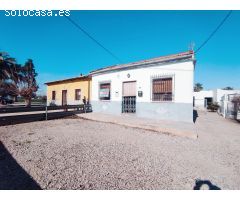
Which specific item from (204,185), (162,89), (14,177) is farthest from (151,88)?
(14,177)

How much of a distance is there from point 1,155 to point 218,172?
515 centimetres

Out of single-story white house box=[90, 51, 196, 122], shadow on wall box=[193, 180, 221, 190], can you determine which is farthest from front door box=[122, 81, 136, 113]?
shadow on wall box=[193, 180, 221, 190]

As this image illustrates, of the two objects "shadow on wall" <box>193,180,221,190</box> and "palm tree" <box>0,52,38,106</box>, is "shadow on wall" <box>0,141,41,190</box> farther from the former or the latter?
"palm tree" <box>0,52,38,106</box>

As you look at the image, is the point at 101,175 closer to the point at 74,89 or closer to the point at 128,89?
the point at 128,89

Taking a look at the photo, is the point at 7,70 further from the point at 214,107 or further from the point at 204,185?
the point at 214,107

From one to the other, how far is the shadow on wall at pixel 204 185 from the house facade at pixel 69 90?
42.6 feet

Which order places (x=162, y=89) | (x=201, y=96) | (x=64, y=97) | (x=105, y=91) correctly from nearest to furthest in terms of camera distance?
(x=162, y=89)
(x=105, y=91)
(x=64, y=97)
(x=201, y=96)

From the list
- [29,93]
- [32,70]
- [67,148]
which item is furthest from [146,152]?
[32,70]

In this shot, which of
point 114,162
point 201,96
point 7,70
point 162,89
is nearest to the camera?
point 114,162

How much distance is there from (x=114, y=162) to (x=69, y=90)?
47.3ft

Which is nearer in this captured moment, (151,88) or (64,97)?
(151,88)

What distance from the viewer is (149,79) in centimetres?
1053

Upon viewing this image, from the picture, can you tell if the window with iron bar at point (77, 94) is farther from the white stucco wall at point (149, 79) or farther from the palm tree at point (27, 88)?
the palm tree at point (27, 88)

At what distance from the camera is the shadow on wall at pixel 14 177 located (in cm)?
275
